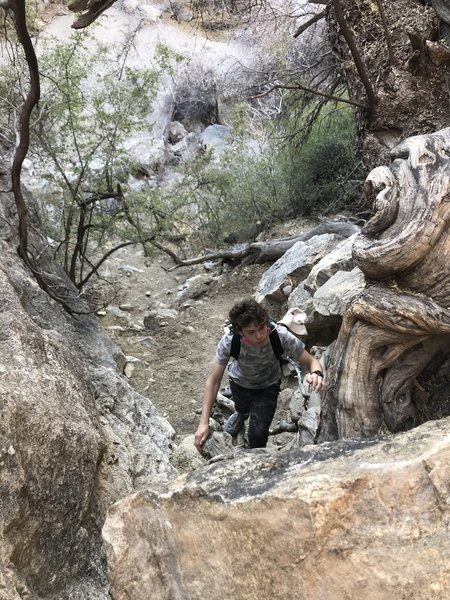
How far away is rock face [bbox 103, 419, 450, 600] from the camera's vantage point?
1.61 meters

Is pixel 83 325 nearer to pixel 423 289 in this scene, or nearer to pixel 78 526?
pixel 78 526

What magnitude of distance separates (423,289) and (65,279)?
4.92m

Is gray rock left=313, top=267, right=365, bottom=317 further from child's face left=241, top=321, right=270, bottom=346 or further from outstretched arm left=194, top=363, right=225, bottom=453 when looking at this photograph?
outstretched arm left=194, top=363, right=225, bottom=453

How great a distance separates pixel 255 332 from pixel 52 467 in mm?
1377

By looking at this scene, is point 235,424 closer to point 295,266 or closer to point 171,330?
point 295,266

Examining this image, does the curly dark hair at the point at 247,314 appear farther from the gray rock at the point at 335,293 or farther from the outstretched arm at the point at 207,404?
the gray rock at the point at 335,293

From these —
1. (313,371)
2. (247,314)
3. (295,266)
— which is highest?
(295,266)

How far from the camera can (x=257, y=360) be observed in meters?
3.62

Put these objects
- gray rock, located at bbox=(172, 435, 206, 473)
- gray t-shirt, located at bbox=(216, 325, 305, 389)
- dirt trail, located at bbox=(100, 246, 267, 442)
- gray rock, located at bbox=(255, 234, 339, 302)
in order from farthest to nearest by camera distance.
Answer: gray rock, located at bbox=(255, 234, 339, 302) → dirt trail, located at bbox=(100, 246, 267, 442) → gray rock, located at bbox=(172, 435, 206, 473) → gray t-shirt, located at bbox=(216, 325, 305, 389)

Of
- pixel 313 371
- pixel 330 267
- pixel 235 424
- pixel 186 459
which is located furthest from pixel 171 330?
pixel 313 371

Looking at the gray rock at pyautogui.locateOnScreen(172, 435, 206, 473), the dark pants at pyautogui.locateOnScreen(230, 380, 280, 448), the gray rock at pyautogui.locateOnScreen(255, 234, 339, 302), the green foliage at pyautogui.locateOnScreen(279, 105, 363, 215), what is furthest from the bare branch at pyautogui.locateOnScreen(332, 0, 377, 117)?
the green foliage at pyautogui.locateOnScreen(279, 105, 363, 215)

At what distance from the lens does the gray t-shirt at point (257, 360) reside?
342 centimetres

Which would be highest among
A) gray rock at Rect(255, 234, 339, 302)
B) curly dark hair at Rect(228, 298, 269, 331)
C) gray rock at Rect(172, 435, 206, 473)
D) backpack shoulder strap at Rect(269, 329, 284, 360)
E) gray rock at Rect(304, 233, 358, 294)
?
gray rock at Rect(255, 234, 339, 302)

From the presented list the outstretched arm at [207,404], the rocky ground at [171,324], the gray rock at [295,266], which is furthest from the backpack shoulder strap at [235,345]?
the gray rock at [295,266]
